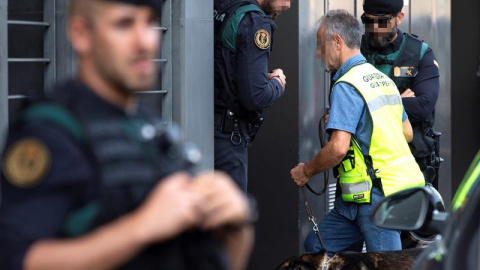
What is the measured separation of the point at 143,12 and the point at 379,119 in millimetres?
3755

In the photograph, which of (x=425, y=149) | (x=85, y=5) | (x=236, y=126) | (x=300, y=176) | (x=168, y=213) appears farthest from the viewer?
(x=425, y=149)

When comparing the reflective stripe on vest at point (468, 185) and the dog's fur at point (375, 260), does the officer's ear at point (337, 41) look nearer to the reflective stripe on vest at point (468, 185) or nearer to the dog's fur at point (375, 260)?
the dog's fur at point (375, 260)

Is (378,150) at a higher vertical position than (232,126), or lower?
lower

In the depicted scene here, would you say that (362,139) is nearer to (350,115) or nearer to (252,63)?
(350,115)

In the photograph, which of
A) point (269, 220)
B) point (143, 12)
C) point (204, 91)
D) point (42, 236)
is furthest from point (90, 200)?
point (269, 220)

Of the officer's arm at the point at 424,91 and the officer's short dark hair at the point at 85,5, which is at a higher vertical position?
the officer's short dark hair at the point at 85,5

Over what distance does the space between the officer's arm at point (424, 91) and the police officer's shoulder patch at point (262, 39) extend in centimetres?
138

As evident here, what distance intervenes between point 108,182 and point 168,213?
17 centimetres

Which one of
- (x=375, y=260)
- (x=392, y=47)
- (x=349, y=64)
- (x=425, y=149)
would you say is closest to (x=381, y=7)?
(x=392, y=47)

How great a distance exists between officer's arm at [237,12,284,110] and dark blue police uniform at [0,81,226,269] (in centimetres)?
380

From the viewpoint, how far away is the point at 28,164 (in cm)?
197

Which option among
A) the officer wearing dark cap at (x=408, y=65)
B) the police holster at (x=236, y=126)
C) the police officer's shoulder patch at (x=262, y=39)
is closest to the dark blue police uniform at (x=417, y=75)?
the officer wearing dark cap at (x=408, y=65)

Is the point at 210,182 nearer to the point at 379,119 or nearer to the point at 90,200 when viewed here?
the point at 90,200

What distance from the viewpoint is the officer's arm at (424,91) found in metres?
7.00
